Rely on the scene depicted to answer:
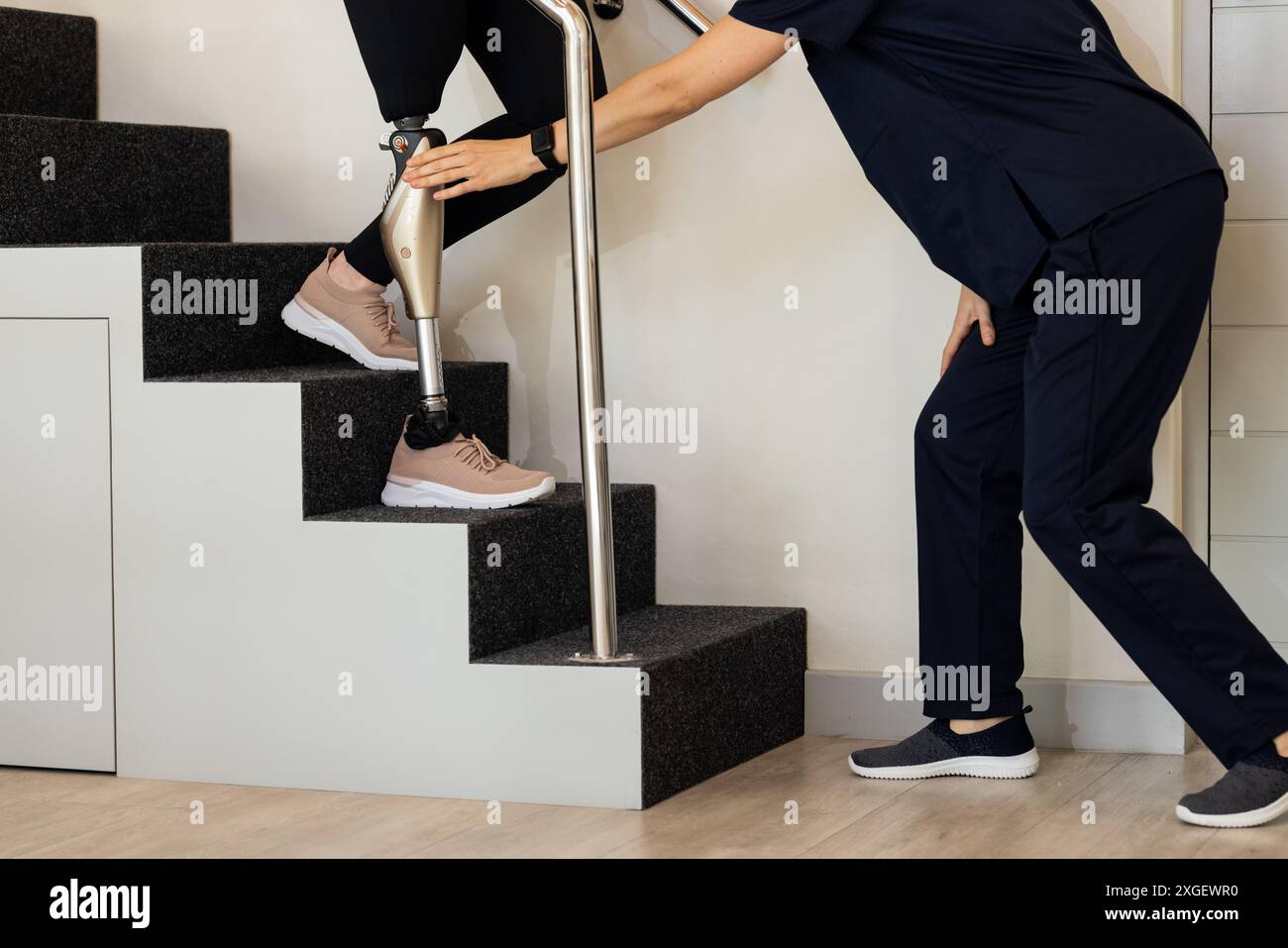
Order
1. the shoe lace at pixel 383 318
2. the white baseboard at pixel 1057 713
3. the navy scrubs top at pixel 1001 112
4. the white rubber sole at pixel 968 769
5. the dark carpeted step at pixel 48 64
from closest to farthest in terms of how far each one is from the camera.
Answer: the navy scrubs top at pixel 1001 112 → the white rubber sole at pixel 968 769 → the white baseboard at pixel 1057 713 → the shoe lace at pixel 383 318 → the dark carpeted step at pixel 48 64

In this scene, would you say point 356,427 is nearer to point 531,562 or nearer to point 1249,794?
point 531,562

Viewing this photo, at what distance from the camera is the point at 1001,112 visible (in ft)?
6.26

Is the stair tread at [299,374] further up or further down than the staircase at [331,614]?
further up

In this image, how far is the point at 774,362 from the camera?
253 cm

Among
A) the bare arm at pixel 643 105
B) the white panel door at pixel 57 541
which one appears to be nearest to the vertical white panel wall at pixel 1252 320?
the bare arm at pixel 643 105

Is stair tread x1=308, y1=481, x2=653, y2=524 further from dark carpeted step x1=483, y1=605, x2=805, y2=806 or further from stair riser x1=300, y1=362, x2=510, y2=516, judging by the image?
dark carpeted step x1=483, y1=605, x2=805, y2=806

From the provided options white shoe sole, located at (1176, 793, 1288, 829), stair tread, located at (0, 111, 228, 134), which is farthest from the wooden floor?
stair tread, located at (0, 111, 228, 134)

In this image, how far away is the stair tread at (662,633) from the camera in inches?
83.8

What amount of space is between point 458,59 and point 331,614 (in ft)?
2.69

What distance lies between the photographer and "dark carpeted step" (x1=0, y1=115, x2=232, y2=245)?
2510 mm

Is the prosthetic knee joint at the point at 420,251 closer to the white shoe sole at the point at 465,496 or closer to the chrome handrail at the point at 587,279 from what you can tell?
the white shoe sole at the point at 465,496

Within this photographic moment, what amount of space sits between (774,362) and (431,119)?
720mm

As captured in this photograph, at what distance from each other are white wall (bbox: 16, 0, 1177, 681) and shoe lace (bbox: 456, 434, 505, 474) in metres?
0.35

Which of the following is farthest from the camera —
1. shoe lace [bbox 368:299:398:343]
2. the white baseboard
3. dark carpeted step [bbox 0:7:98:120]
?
dark carpeted step [bbox 0:7:98:120]
